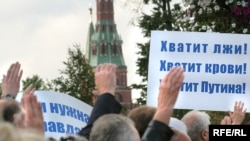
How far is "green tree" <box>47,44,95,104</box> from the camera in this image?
174 ft

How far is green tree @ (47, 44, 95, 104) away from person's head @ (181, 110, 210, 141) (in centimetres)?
4425

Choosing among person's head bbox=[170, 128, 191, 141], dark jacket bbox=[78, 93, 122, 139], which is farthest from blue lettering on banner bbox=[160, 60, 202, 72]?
person's head bbox=[170, 128, 191, 141]

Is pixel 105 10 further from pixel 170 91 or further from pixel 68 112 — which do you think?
pixel 170 91

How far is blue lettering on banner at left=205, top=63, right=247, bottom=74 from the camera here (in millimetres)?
10602

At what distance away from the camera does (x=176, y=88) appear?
6.04 metres

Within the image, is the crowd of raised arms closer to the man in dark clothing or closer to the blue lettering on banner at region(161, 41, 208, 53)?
the man in dark clothing

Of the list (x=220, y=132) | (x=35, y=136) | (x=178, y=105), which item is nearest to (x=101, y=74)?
(x=220, y=132)

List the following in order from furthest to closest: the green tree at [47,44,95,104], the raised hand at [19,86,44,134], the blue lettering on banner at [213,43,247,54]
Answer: the green tree at [47,44,95,104], the blue lettering on banner at [213,43,247,54], the raised hand at [19,86,44,134]

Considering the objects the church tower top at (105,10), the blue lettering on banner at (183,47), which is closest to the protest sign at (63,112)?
the blue lettering on banner at (183,47)

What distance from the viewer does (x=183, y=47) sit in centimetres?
1073

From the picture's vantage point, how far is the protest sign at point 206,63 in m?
10.6

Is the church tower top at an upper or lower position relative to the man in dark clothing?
upper

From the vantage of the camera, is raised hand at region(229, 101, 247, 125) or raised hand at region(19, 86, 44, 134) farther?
raised hand at region(229, 101, 247, 125)

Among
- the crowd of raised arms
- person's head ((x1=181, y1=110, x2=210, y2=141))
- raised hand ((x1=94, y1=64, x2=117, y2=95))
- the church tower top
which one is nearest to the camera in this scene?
the crowd of raised arms
